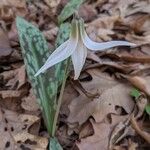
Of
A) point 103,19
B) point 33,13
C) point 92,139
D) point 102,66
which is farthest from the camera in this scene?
point 33,13

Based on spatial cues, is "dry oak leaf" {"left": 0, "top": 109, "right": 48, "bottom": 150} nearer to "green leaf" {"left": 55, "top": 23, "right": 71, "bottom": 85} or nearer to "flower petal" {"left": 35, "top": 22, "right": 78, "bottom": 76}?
"green leaf" {"left": 55, "top": 23, "right": 71, "bottom": 85}

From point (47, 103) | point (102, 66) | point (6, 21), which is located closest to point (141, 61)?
point (102, 66)

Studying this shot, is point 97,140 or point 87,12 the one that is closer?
point 97,140

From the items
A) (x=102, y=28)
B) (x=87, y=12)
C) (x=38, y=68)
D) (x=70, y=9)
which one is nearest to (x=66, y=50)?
(x=38, y=68)

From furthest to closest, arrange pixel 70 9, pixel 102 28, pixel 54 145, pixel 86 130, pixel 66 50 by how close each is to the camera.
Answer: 1. pixel 102 28
2. pixel 70 9
3. pixel 86 130
4. pixel 54 145
5. pixel 66 50

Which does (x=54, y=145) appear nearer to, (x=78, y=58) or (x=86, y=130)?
(x=86, y=130)

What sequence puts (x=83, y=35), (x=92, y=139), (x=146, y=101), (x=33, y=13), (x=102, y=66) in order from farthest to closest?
1. (x=33, y=13)
2. (x=102, y=66)
3. (x=146, y=101)
4. (x=92, y=139)
5. (x=83, y=35)

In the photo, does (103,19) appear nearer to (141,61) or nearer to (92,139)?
(141,61)

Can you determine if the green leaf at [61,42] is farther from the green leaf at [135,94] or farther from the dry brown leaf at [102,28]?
the dry brown leaf at [102,28]

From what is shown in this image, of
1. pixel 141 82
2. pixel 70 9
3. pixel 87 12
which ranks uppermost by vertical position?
pixel 70 9
